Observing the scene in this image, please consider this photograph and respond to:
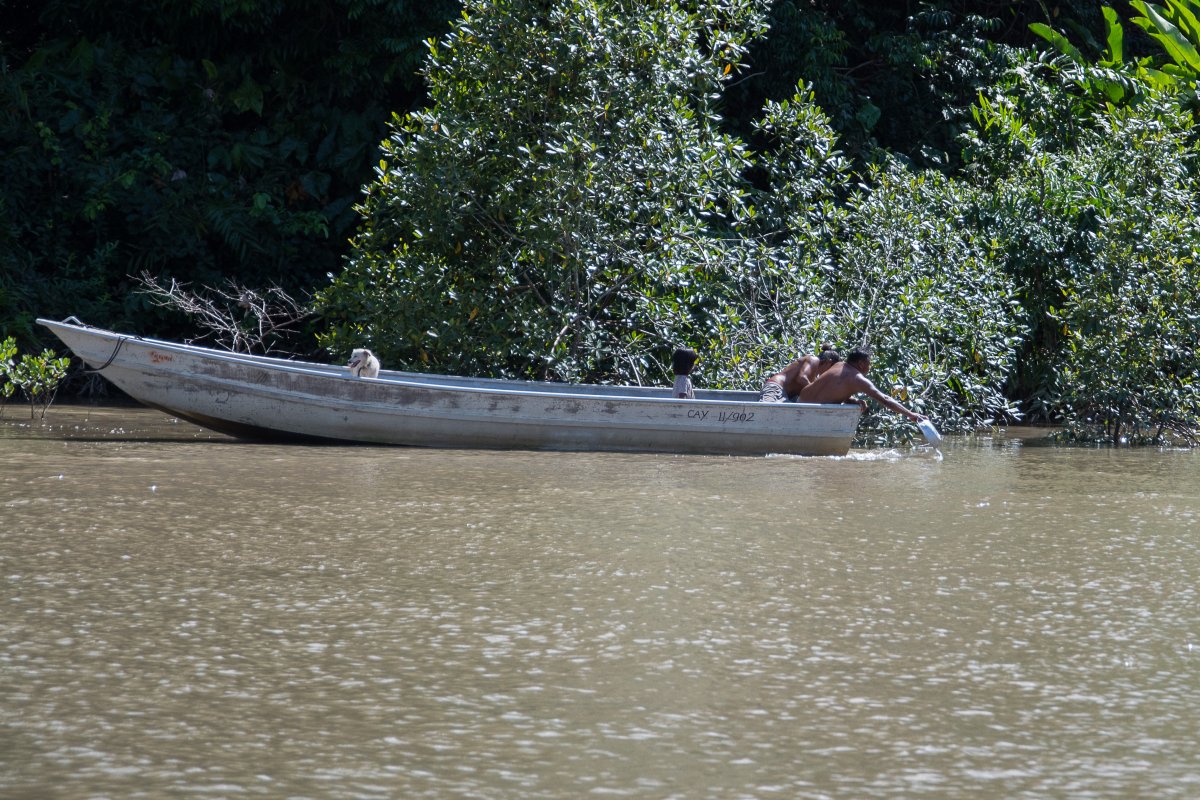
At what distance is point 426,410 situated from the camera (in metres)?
11.4

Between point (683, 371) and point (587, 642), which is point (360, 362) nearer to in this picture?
point (683, 371)

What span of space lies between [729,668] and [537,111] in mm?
9650

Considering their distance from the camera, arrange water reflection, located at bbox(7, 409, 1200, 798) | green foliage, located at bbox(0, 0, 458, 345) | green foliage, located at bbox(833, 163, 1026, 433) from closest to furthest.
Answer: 1. water reflection, located at bbox(7, 409, 1200, 798)
2. green foliage, located at bbox(833, 163, 1026, 433)
3. green foliage, located at bbox(0, 0, 458, 345)

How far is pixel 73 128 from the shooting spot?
17688mm

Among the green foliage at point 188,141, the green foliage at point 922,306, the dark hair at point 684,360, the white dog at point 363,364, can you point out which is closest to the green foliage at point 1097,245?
the green foliage at point 922,306

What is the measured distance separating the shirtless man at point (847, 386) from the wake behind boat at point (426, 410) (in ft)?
1.16

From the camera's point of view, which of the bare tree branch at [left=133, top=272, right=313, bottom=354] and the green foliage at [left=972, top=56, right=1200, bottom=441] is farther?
the bare tree branch at [left=133, top=272, right=313, bottom=354]

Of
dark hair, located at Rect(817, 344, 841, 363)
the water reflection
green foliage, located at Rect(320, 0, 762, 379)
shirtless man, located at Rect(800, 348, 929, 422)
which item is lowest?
the water reflection

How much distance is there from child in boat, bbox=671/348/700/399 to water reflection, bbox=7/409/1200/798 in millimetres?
3400

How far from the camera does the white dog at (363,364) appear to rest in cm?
1143

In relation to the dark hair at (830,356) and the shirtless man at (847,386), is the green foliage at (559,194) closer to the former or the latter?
the dark hair at (830,356)

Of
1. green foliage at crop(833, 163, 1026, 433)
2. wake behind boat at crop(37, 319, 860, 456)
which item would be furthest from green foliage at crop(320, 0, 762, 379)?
wake behind boat at crop(37, 319, 860, 456)

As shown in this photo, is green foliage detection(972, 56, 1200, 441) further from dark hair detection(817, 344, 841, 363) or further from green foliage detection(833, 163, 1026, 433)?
dark hair detection(817, 344, 841, 363)

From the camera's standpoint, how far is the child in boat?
1221 centimetres
